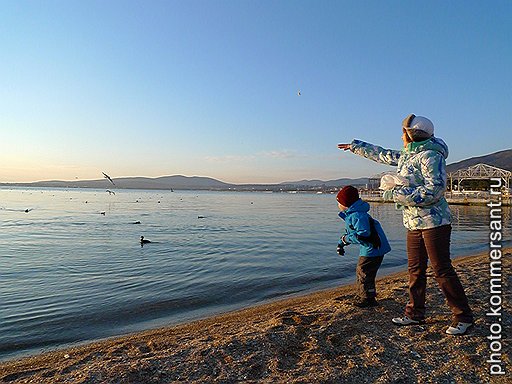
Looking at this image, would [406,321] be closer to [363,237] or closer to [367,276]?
[367,276]

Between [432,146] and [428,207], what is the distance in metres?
0.66

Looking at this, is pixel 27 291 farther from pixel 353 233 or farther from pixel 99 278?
pixel 353 233

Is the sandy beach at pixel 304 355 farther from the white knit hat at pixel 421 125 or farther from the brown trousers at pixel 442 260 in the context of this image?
the white knit hat at pixel 421 125

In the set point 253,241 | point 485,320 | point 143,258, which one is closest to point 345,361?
point 485,320

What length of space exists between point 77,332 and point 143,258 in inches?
295

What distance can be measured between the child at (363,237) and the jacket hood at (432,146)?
1.27 m

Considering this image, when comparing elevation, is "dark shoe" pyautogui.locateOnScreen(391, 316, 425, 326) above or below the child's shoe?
below

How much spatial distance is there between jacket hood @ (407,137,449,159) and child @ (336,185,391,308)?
4.16ft

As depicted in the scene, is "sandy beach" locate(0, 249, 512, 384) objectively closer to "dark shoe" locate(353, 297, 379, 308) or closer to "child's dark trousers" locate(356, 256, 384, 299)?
"dark shoe" locate(353, 297, 379, 308)

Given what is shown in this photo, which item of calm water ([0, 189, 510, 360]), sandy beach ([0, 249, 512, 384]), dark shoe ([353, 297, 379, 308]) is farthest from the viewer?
calm water ([0, 189, 510, 360])

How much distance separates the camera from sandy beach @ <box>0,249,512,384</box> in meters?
3.76

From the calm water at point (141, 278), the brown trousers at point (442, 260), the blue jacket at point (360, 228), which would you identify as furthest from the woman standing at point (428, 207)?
the calm water at point (141, 278)

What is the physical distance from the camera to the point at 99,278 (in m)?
11.0

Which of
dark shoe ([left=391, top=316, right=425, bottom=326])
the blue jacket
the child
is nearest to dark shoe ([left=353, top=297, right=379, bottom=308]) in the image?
the child
